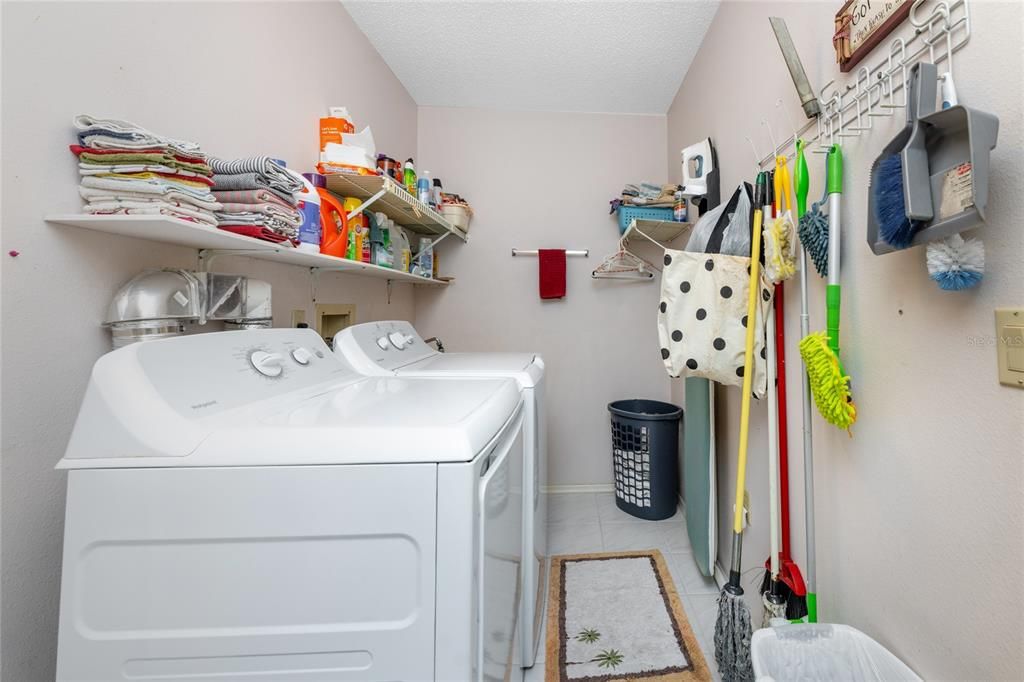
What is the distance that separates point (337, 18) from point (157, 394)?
192cm

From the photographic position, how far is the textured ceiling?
1.82m

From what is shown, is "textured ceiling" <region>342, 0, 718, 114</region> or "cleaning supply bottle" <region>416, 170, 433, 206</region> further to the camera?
"cleaning supply bottle" <region>416, 170, 433, 206</region>

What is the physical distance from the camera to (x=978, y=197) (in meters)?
0.57

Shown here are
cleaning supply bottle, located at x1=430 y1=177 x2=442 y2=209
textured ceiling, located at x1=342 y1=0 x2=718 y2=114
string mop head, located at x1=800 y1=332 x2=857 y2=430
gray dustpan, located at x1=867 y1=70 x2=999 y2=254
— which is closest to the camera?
gray dustpan, located at x1=867 y1=70 x2=999 y2=254

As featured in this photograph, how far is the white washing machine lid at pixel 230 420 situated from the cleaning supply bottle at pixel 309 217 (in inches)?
17.5

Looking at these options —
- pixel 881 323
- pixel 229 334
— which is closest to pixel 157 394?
pixel 229 334

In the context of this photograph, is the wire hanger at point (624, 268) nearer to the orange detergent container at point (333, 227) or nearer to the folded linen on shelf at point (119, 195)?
the orange detergent container at point (333, 227)

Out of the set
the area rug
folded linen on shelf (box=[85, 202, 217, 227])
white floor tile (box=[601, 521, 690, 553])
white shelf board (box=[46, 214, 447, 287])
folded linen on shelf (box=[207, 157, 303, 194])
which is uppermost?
folded linen on shelf (box=[207, 157, 303, 194])

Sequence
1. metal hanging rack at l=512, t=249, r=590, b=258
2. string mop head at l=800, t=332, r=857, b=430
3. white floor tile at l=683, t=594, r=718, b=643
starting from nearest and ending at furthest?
string mop head at l=800, t=332, r=857, b=430 < white floor tile at l=683, t=594, r=718, b=643 < metal hanging rack at l=512, t=249, r=590, b=258

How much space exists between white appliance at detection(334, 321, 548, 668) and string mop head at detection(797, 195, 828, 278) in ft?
2.90

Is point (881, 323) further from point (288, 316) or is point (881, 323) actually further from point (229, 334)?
point (288, 316)

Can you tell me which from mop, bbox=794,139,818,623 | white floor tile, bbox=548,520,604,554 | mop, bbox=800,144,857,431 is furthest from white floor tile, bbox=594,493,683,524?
mop, bbox=800,144,857,431

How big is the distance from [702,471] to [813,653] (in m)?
0.83

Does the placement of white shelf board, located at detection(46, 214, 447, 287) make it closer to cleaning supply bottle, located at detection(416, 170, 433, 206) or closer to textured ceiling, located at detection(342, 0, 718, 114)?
cleaning supply bottle, located at detection(416, 170, 433, 206)
